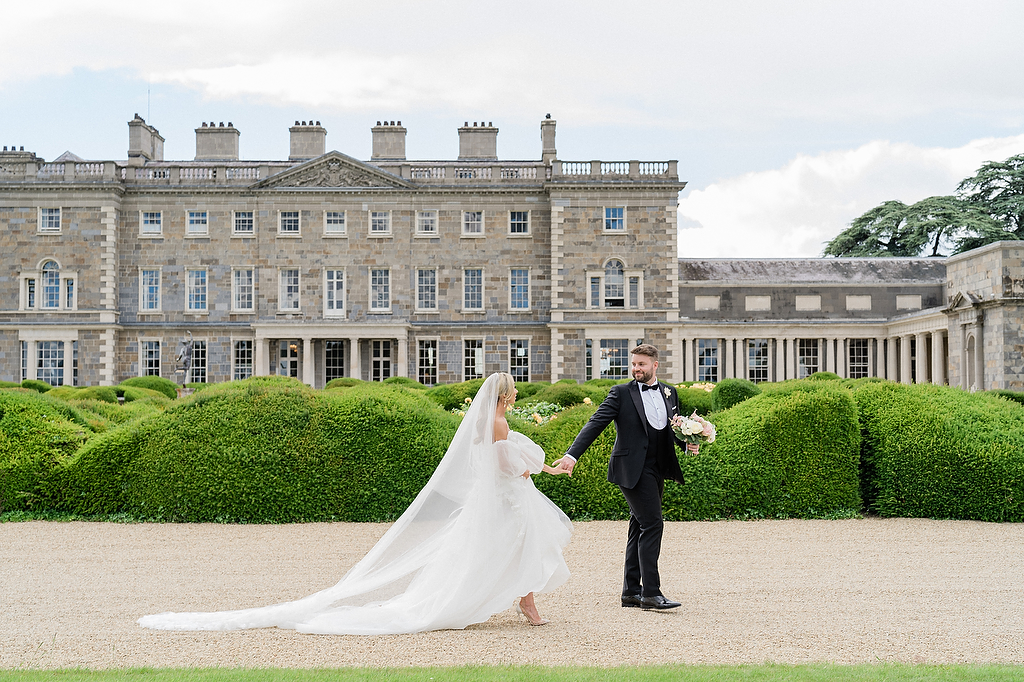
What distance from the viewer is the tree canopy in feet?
147

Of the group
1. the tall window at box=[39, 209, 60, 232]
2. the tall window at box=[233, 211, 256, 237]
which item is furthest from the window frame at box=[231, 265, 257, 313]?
the tall window at box=[39, 209, 60, 232]

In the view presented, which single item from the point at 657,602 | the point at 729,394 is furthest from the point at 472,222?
the point at 657,602

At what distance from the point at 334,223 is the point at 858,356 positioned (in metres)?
21.4

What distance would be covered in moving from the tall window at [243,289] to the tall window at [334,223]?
337 cm

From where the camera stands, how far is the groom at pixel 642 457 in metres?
6.11

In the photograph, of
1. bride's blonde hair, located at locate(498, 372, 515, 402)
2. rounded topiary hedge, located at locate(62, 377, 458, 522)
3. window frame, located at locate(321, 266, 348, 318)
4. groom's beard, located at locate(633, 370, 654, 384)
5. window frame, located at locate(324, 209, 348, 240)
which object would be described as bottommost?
rounded topiary hedge, located at locate(62, 377, 458, 522)

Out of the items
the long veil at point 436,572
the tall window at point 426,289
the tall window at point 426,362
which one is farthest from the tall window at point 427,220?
the long veil at point 436,572

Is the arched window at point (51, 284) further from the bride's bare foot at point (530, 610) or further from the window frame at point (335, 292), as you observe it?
the bride's bare foot at point (530, 610)

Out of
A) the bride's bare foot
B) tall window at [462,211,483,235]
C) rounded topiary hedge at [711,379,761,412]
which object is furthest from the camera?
tall window at [462,211,483,235]

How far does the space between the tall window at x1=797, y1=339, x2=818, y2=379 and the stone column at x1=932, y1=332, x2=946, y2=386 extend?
5807mm

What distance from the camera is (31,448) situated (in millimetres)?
10625

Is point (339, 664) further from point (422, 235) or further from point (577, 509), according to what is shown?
point (422, 235)

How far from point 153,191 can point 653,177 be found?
19.1 metres

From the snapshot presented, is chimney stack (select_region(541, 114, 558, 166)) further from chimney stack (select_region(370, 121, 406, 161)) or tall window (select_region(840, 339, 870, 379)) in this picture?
tall window (select_region(840, 339, 870, 379))
